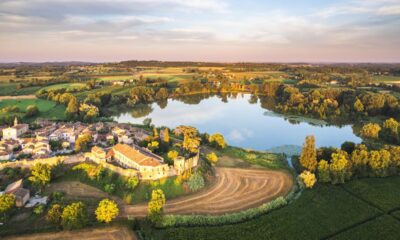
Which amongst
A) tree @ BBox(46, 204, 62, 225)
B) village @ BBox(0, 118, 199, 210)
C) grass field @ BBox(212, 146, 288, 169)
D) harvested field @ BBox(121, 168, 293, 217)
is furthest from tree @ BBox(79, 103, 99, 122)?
tree @ BBox(46, 204, 62, 225)

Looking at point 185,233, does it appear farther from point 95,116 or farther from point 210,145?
point 95,116

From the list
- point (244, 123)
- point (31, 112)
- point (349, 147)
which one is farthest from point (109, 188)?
point (244, 123)

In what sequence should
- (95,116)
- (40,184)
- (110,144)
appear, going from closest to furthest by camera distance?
1. (40,184)
2. (110,144)
3. (95,116)

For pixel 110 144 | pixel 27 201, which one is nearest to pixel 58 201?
pixel 27 201

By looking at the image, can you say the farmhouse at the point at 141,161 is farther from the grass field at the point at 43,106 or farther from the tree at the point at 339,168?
the grass field at the point at 43,106

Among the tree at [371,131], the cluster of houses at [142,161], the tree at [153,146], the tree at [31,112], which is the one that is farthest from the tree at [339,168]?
the tree at [31,112]

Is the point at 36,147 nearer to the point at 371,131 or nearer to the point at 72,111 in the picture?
the point at 72,111
